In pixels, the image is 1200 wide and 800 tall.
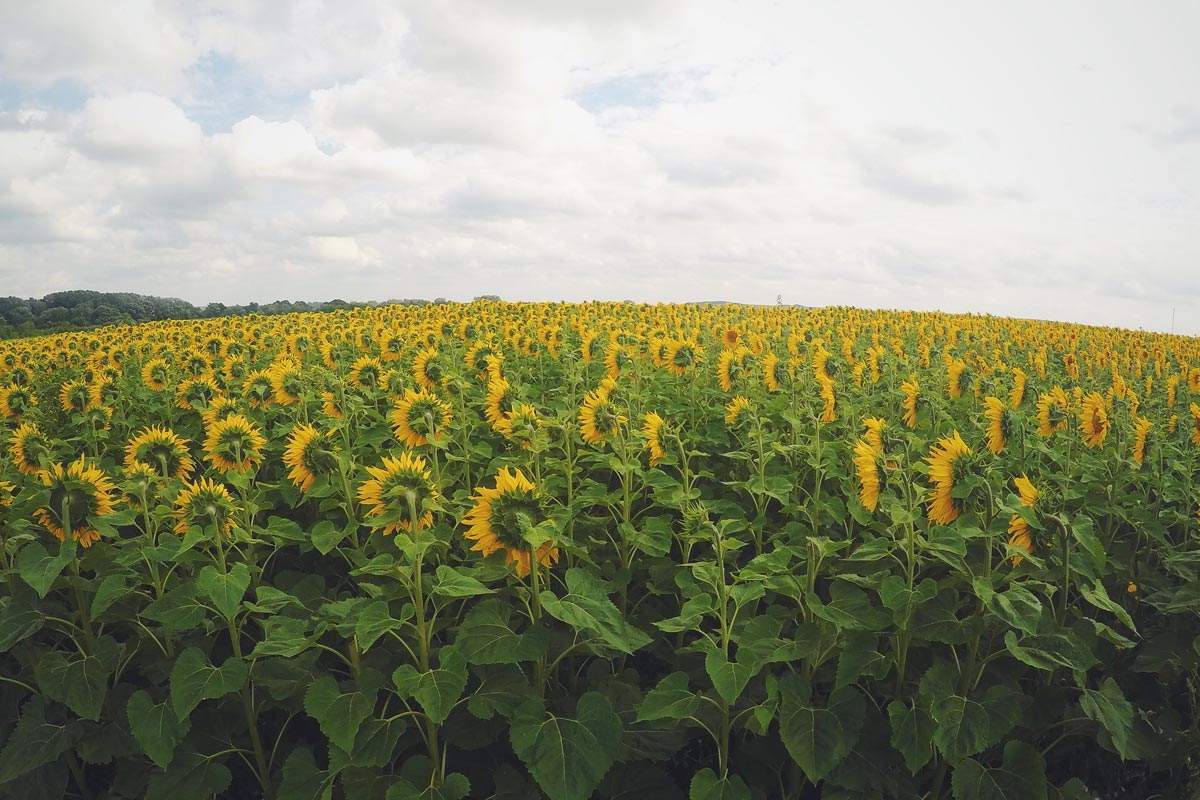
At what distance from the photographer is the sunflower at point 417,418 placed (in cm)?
395

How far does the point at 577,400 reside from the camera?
5598 millimetres

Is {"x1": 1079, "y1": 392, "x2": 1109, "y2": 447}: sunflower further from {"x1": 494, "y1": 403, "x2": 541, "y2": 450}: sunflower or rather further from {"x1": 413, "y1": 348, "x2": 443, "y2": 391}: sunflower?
{"x1": 413, "y1": 348, "x2": 443, "y2": 391}: sunflower

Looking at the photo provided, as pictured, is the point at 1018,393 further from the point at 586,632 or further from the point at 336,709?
the point at 336,709

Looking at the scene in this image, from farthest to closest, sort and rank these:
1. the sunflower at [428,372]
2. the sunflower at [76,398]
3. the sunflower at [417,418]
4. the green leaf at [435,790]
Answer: the sunflower at [76,398] < the sunflower at [428,372] < the sunflower at [417,418] < the green leaf at [435,790]

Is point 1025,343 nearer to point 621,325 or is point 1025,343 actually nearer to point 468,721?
point 621,325

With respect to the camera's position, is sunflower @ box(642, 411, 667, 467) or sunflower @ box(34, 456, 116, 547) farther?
sunflower @ box(642, 411, 667, 467)

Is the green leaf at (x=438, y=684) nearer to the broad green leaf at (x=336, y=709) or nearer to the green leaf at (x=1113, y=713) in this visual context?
the broad green leaf at (x=336, y=709)

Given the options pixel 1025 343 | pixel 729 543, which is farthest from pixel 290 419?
pixel 1025 343

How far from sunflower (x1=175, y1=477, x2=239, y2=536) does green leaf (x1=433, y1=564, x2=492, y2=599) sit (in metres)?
1.10

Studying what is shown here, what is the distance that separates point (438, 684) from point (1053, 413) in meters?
3.92

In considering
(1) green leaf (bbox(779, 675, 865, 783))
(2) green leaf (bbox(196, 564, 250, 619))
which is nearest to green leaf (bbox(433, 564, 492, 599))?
(2) green leaf (bbox(196, 564, 250, 619))

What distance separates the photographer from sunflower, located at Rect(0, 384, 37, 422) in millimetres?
6777

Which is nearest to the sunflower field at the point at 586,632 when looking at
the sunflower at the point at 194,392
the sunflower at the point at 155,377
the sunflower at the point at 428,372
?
the sunflower at the point at 428,372

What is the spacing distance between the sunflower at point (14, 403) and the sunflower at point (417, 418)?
502cm
